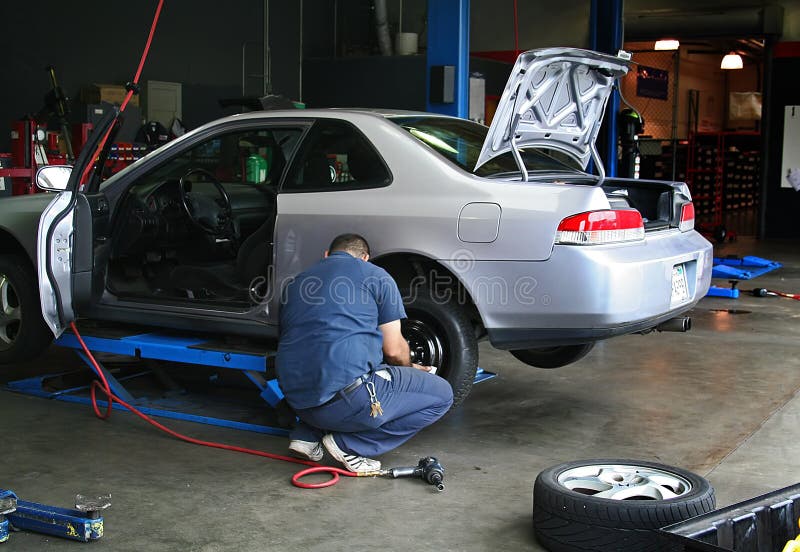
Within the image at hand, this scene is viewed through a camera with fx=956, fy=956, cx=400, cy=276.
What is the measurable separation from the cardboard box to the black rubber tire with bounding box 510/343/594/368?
928 cm

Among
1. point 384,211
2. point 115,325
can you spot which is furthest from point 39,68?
point 384,211

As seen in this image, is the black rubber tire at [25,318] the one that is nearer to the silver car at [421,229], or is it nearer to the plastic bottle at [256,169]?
the silver car at [421,229]

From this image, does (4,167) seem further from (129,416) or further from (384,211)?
(384,211)

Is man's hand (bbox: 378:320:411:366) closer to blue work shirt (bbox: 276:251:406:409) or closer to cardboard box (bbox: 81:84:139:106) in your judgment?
blue work shirt (bbox: 276:251:406:409)

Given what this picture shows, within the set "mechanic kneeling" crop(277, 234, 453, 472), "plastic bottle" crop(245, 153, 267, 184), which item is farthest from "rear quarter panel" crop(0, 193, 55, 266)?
"mechanic kneeling" crop(277, 234, 453, 472)

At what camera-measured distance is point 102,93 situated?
13.4m

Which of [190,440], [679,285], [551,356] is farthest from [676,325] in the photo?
[190,440]

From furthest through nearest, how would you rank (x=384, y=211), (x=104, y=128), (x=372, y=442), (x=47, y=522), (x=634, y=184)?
(x=634, y=184)
(x=104, y=128)
(x=384, y=211)
(x=372, y=442)
(x=47, y=522)

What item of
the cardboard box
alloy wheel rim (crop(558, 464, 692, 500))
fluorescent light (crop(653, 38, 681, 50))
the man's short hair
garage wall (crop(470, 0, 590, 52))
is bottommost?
alloy wheel rim (crop(558, 464, 692, 500))

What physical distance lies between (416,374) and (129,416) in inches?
67.6

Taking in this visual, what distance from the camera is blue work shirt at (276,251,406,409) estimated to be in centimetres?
405

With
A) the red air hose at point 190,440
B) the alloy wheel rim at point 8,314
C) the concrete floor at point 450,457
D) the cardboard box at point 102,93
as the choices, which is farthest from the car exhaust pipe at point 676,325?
the cardboard box at point 102,93

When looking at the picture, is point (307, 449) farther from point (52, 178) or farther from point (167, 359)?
point (52, 178)

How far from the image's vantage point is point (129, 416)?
5.03 meters
